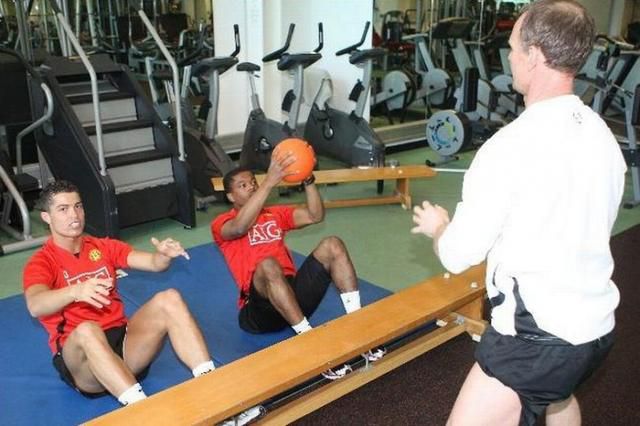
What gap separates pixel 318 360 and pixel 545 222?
1181mm

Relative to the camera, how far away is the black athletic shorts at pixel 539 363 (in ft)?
5.11

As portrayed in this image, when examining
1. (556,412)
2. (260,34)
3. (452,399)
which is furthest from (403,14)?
(556,412)

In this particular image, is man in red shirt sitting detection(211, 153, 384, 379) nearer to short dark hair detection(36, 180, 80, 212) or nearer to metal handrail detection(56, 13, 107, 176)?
short dark hair detection(36, 180, 80, 212)

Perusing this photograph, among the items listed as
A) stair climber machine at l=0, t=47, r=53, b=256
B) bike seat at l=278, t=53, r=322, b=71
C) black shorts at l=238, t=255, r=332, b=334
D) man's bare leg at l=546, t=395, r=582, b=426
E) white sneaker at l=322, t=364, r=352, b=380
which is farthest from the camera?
bike seat at l=278, t=53, r=322, b=71

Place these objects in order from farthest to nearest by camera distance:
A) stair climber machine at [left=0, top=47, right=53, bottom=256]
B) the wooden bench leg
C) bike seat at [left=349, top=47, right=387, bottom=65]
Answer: bike seat at [left=349, top=47, right=387, bottom=65] → the wooden bench leg → stair climber machine at [left=0, top=47, right=53, bottom=256]

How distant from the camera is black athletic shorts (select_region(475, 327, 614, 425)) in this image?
1559 millimetres

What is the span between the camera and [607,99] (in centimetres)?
834

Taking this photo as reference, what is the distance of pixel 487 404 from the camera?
1.66 metres

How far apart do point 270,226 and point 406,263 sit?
1.51 m

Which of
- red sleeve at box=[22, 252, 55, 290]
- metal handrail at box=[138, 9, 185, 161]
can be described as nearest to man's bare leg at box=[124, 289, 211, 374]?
red sleeve at box=[22, 252, 55, 290]

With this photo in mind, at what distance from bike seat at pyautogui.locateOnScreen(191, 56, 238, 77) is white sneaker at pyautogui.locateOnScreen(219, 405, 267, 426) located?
3528 millimetres

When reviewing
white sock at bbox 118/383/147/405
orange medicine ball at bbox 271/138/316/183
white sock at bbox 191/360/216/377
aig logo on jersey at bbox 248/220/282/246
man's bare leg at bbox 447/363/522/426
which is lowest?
white sock at bbox 191/360/216/377

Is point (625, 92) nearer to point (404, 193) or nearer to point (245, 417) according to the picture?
point (404, 193)

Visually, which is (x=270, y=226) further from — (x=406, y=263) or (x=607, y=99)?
(x=607, y=99)
